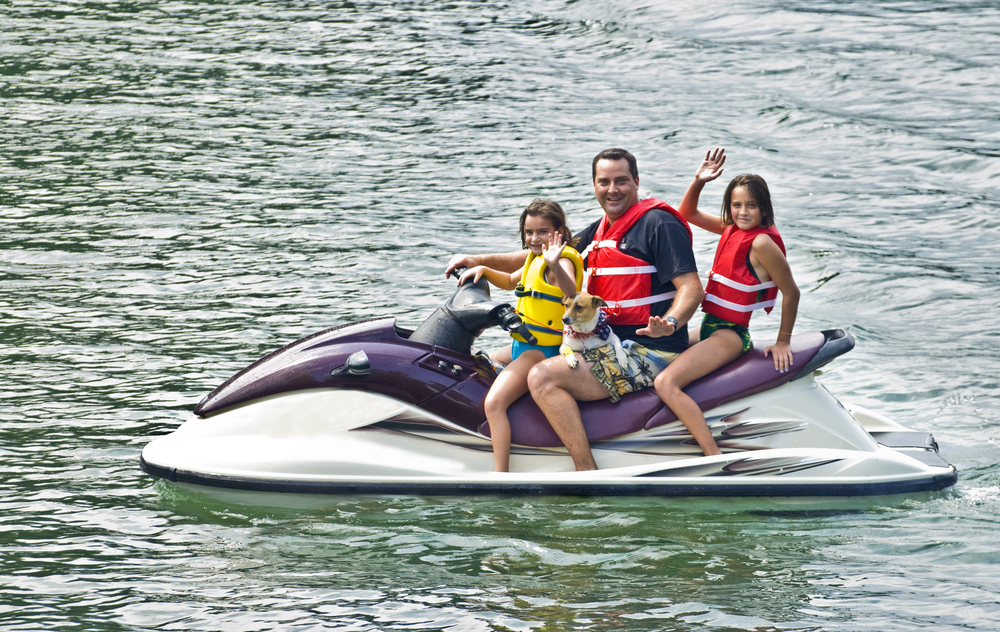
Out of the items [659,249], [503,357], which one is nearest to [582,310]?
[659,249]

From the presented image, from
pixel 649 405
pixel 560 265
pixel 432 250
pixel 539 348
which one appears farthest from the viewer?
pixel 432 250

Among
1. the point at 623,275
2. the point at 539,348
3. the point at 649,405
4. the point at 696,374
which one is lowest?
the point at 649,405

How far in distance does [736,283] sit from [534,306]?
39.7 inches

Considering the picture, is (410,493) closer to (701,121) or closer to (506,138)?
(506,138)

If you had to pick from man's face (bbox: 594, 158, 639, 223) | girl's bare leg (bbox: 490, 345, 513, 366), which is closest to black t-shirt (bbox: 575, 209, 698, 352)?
man's face (bbox: 594, 158, 639, 223)

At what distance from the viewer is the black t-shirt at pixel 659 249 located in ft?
17.5

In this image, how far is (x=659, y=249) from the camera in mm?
5383

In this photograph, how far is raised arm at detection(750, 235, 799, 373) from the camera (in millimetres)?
5391

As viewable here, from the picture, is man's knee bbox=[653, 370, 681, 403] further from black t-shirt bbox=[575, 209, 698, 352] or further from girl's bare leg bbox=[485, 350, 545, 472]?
girl's bare leg bbox=[485, 350, 545, 472]

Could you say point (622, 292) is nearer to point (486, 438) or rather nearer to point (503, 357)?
point (503, 357)

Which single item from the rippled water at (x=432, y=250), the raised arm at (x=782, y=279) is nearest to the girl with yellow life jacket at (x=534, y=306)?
the rippled water at (x=432, y=250)

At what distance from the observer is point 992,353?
8461 millimetres

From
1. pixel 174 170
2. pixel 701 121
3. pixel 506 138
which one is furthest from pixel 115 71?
pixel 701 121

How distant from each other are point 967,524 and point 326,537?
316 centimetres
